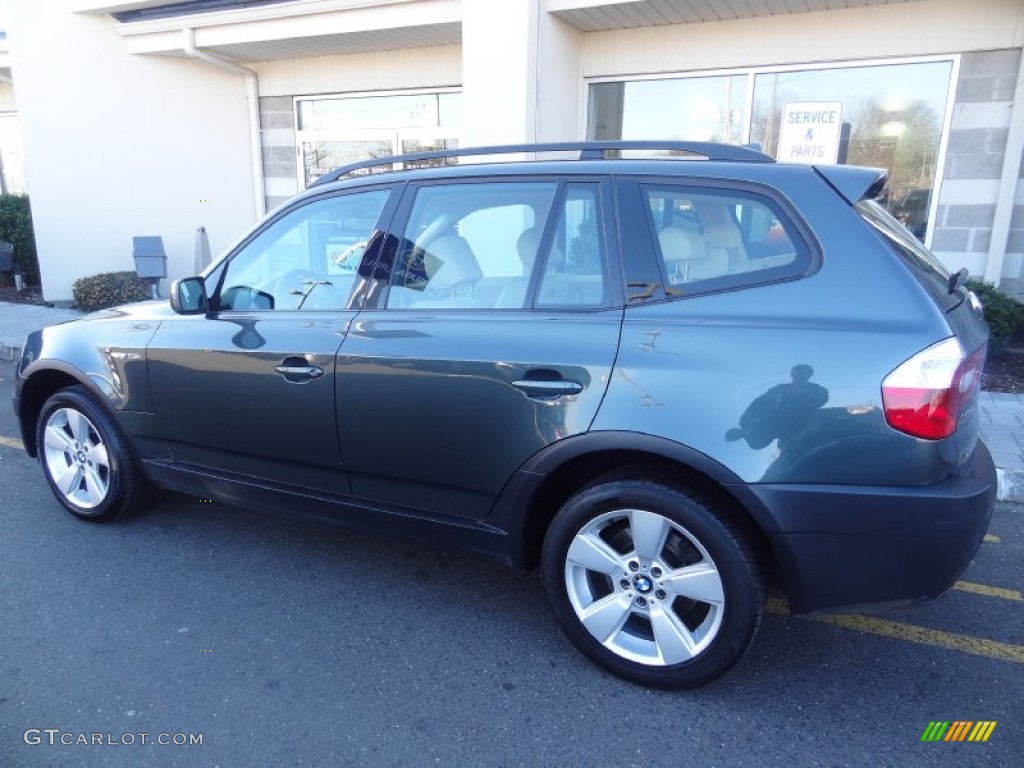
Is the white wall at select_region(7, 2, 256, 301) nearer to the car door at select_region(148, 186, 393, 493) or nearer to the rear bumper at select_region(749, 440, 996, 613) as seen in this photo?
the car door at select_region(148, 186, 393, 493)

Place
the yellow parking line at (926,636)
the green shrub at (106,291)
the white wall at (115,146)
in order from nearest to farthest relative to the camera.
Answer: the yellow parking line at (926,636) → the white wall at (115,146) → the green shrub at (106,291)

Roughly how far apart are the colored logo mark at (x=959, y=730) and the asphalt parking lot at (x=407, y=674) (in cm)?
3

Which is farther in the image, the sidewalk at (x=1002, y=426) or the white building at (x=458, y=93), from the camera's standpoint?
the white building at (x=458, y=93)

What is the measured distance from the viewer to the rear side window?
2381 mm

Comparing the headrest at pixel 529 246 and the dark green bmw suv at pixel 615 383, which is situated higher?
the headrest at pixel 529 246

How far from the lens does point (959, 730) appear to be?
2.40m

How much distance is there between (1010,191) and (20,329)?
1091cm

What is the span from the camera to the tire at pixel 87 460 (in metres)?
3.69

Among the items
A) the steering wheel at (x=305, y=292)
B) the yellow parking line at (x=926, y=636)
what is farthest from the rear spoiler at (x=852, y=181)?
the steering wheel at (x=305, y=292)

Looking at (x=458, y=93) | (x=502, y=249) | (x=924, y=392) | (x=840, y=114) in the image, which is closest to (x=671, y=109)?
(x=840, y=114)

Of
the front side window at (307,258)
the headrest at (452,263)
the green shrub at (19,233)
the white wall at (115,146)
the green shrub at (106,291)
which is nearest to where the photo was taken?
the headrest at (452,263)

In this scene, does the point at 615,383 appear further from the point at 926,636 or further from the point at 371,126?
the point at 371,126

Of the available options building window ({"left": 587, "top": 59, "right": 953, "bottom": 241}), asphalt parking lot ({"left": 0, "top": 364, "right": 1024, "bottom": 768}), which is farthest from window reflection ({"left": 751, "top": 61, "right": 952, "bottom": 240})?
asphalt parking lot ({"left": 0, "top": 364, "right": 1024, "bottom": 768})

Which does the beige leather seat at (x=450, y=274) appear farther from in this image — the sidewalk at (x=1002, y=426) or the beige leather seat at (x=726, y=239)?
the sidewalk at (x=1002, y=426)
